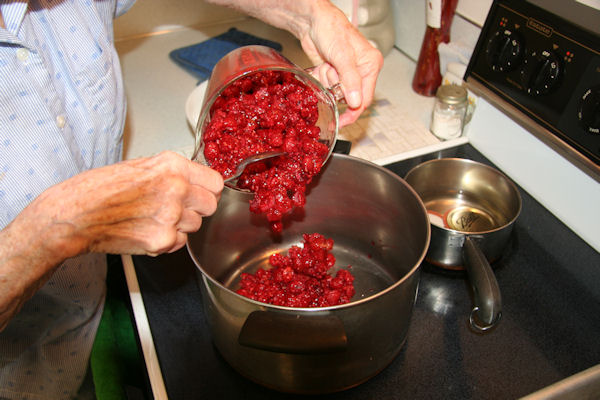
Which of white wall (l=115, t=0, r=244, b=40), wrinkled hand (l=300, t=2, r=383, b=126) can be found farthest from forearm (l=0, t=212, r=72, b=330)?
white wall (l=115, t=0, r=244, b=40)

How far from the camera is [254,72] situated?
30.5 inches

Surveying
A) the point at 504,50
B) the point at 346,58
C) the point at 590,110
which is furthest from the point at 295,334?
the point at 504,50

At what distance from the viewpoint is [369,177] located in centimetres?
92

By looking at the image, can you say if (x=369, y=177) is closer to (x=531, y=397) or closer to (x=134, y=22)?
(x=531, y=397)

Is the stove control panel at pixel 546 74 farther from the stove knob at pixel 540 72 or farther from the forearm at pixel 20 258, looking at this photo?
the forearm at pixel 20 258

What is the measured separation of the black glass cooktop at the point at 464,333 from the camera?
75 cm

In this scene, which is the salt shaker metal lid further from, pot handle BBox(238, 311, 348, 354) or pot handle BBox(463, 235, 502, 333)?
pot handle BBox(238, 311, 348, 354)

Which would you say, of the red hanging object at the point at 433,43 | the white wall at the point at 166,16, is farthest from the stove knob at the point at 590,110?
the white wall at the point at 166,16

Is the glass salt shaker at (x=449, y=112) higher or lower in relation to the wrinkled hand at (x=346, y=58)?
lower

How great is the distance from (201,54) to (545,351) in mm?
1319

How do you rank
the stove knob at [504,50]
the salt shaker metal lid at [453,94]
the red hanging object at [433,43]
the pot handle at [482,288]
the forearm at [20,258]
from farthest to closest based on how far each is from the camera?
the red hanging object at [433,43] < the salt shaker metal lid at [453,94] < the stove knob at [504,50] < the pot handle at [482,288] < the forearm at [20,258]

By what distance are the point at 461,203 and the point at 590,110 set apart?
1.08ft

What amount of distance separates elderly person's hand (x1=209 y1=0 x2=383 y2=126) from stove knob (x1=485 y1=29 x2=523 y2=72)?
28 centimetres

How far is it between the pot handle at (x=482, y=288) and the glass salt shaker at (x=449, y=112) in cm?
49
